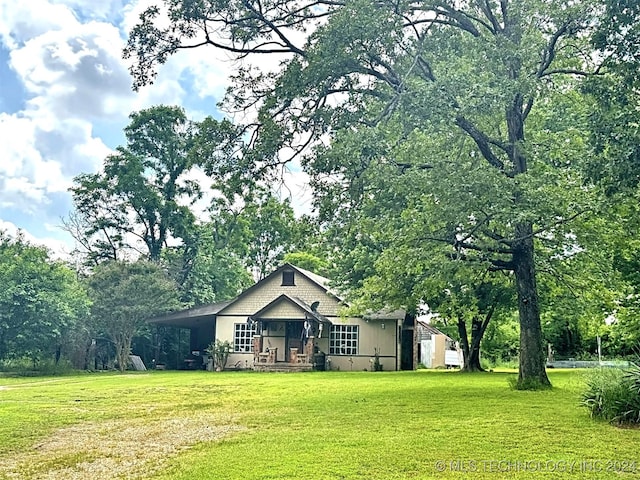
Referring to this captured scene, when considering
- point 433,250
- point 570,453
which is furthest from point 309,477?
point 433,250

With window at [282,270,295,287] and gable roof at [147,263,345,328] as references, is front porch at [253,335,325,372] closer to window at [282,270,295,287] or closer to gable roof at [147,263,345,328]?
gable roof at [147,263,345,328]

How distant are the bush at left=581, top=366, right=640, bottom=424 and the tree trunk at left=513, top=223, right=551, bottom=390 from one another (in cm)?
462

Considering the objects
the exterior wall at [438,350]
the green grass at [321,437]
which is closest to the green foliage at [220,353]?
the exterior wall at [438,350]

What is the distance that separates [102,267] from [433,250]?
20.4m

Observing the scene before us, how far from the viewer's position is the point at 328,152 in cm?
1274

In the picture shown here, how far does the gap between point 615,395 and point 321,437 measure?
13.3ft

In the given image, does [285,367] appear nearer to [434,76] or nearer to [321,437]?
[434,76]

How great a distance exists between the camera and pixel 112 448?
7.66 m

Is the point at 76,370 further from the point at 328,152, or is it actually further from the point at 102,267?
the point at 328,152

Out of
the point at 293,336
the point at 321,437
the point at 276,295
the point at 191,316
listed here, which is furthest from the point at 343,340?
the point at 321,437

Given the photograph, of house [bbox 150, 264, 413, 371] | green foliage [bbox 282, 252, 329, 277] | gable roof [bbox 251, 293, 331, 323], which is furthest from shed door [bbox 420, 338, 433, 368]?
green foliage [bbox 282, 252, 329, 277]

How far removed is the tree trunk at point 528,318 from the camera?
45.0ft

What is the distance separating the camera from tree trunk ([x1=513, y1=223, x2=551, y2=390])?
13.7 metres

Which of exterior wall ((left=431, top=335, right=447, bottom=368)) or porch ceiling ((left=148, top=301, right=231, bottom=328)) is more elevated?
porch ceiling ((left=148, top=301, right=231, bottom=328))
